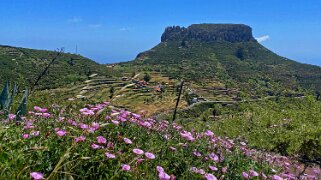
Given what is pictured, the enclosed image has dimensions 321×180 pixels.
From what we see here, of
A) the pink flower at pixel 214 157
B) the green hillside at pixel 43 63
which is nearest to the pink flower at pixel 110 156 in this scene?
the pink flower at pixel 214 157

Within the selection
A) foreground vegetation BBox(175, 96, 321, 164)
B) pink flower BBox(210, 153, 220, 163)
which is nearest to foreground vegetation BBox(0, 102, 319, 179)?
pink flower BBox(210, 153, 220, 163)

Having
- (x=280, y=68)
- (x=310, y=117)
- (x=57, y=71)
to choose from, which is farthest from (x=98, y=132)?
(x=280, y=68)

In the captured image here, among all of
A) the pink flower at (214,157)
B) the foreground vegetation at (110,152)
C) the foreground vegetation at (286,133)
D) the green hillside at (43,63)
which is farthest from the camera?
the green hillside at (43,63)

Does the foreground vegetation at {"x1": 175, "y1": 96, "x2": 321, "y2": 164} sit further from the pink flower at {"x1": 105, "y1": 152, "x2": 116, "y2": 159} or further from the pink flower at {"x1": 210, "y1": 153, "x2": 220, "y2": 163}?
the pink flower at {"x1": 105, "y1": 152, "x2": 116, "y2": 159}

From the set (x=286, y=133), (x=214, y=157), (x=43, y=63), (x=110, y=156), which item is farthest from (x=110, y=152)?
(x=43, y=63)

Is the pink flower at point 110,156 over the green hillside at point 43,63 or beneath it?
over

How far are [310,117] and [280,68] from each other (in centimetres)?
19203

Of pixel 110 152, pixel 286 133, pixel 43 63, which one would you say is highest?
pixel 110 152

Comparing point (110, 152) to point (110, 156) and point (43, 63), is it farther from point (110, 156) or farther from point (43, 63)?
point (43, 63)

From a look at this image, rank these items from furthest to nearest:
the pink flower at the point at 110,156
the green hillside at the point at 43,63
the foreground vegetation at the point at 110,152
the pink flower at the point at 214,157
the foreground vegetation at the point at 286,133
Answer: the green hillside at the point at 43,63
the foreground vegetation at the point at 286,133
the pink flower at the point at 214,157
the pink flower at the point at 110,156
the foreground vegetation at the point at 110,152

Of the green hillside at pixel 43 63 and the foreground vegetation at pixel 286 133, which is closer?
the foreground vegetation at pixel 286 133

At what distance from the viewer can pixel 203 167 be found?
4.35 meters

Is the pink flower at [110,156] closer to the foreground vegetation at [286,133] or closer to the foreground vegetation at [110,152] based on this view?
the foreground vegetation at [110,152]

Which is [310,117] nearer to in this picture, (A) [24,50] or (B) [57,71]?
(B) [57,71]
